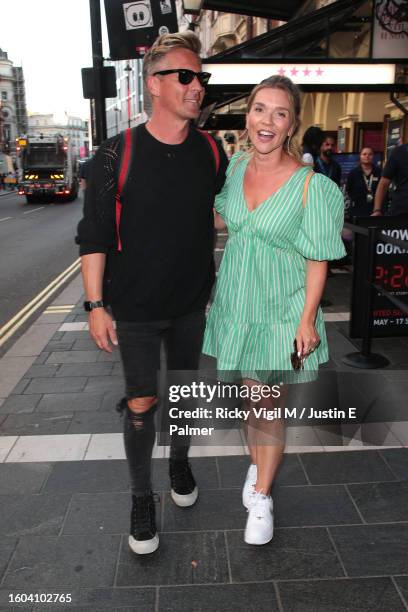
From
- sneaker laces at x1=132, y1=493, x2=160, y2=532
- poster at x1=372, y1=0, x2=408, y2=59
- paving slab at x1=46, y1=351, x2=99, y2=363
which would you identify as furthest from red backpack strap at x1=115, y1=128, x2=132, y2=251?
poster at x1=372, y1=0, x2=408, y2=59

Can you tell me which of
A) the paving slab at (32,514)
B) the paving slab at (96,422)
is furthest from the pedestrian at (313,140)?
the paving slab at (32,514)

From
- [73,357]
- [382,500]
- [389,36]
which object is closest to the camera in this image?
[382,500]

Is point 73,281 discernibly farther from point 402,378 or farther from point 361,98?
point 361,98

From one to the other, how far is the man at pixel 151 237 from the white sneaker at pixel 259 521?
418mm

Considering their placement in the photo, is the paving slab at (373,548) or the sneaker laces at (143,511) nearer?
the paving slab at (373,548)

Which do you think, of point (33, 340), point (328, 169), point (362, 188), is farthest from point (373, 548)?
point (362, 188)

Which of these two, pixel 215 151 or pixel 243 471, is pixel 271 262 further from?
pixel 243 471

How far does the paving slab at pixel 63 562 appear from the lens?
2.24 meters

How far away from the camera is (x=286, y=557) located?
2.39 metres

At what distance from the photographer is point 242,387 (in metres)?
2.50

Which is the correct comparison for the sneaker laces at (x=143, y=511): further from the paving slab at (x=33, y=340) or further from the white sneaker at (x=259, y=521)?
the paving slab at (x=33, y=340)

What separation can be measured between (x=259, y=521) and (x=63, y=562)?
840 mm

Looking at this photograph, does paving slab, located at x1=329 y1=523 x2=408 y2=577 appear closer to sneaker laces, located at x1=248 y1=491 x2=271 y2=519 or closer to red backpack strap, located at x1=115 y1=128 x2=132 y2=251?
sneaker laces, located at x1=248 y1=491 x2=271 y2=519

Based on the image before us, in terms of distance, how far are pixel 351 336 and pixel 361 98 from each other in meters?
9.07
